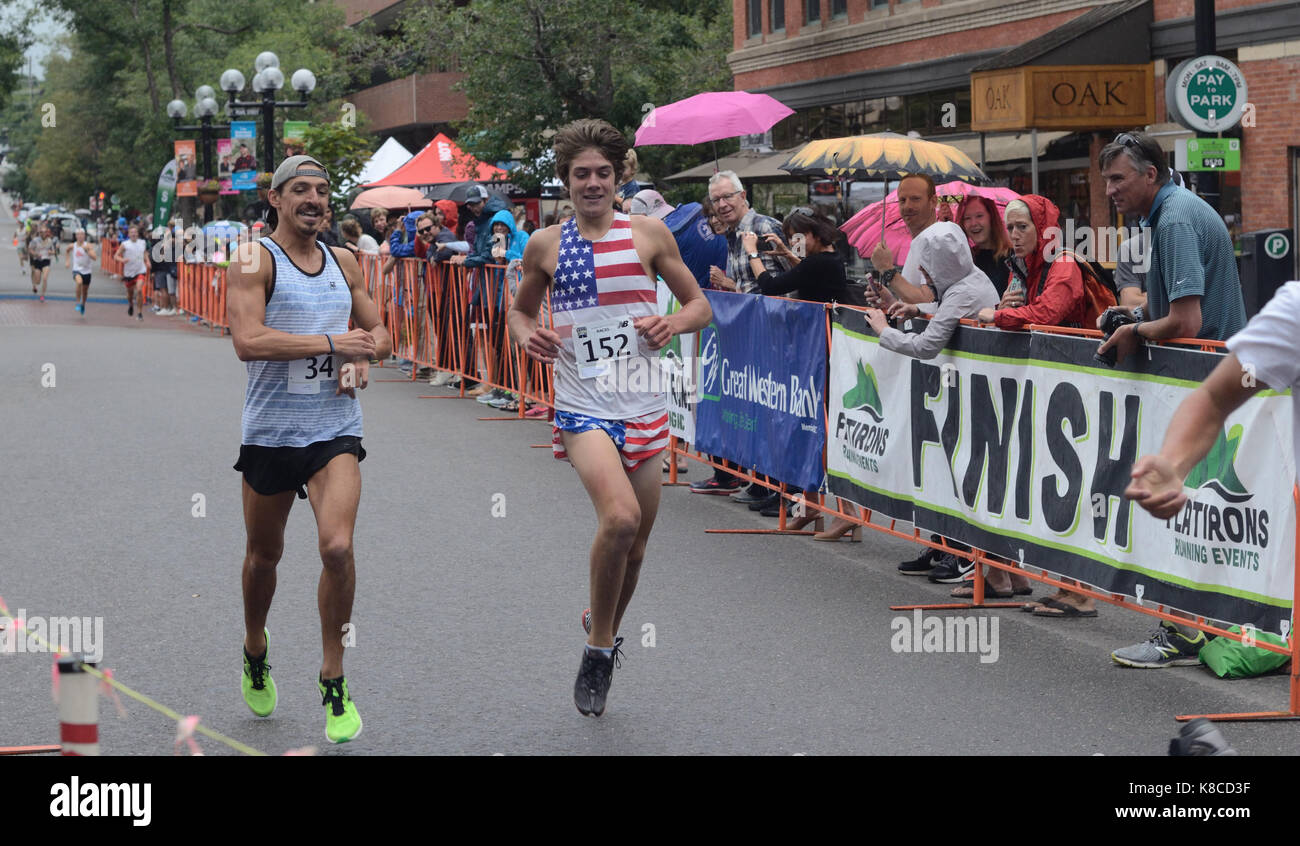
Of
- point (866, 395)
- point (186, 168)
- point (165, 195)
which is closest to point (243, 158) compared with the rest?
point (186, 168)

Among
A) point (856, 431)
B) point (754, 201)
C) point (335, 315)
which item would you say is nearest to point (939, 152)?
point (856, 431)

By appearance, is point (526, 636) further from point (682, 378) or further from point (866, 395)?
point (682, 378)

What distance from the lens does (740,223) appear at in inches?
454

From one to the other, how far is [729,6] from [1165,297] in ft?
124

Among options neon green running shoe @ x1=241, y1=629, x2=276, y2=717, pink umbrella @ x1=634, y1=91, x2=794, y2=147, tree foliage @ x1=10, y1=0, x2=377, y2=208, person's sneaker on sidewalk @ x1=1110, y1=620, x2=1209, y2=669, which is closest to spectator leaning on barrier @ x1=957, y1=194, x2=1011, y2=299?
person's sneaker on sidewalk @ x1=1110, y1=620, x2=1209, y2=669

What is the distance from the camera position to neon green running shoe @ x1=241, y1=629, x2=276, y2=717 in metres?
6.27

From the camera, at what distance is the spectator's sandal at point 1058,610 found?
26.5 feet

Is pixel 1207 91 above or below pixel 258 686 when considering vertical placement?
above

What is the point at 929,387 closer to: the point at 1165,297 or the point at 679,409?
the point at 1165,297

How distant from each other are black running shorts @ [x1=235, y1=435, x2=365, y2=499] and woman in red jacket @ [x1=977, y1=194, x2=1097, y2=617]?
334 cm

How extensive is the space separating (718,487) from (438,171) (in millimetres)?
21008

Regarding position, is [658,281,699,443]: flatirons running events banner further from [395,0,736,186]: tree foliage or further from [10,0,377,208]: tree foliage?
[10,0,377,208]: tree foliage

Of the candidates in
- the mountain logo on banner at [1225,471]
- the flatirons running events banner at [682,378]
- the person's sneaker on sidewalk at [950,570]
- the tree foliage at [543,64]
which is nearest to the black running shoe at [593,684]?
the mountain logo on banner at [1225,471]

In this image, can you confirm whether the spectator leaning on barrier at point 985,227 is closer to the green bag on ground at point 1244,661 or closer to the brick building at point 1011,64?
the green bag on ground at point 1244,661
